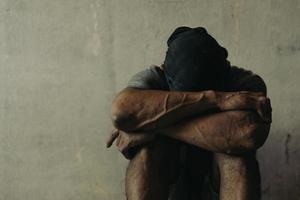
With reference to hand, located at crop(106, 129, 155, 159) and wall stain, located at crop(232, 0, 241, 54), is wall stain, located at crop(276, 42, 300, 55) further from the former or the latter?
hand, located at crop(106, 129, 155, 159)

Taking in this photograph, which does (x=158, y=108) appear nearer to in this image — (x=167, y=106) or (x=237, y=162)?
(x=167, y=106)

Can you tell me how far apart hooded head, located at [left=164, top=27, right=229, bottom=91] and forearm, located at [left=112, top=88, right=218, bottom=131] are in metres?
0.04

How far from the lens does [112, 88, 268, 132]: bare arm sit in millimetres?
1312

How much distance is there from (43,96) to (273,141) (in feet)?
2.39

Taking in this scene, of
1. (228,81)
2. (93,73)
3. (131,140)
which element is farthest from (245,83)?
(93,73)

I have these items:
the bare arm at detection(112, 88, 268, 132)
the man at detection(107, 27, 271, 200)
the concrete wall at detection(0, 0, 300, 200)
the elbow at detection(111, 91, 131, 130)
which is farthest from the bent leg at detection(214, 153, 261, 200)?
the concrete wall at detection(0, 0, 300, 200)

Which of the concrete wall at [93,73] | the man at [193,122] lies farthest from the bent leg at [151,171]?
the concrete wall at [93,73]

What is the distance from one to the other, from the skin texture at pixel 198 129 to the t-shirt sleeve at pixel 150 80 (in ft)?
0.26

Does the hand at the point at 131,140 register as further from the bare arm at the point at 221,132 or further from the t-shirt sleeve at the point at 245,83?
the t-shirt sleeve at the point at 245,83

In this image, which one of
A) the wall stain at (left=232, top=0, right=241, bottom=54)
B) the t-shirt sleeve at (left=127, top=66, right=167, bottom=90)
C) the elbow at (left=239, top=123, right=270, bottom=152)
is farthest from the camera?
the wall stain at (left=232, top=0, right=241, bottom=54)

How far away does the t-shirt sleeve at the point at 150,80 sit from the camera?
4.69ft

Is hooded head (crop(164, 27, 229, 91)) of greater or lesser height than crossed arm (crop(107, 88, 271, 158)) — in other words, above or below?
above

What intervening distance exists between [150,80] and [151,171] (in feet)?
0.75

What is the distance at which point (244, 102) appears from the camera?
1300mm
